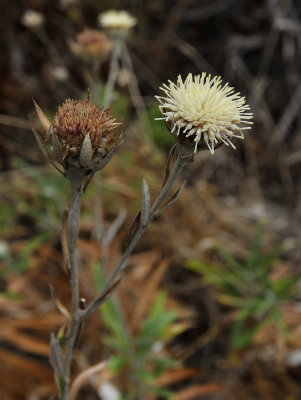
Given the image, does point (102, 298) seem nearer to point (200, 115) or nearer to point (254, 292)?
point (200, 115)

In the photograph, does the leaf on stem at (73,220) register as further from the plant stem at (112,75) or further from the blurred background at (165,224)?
the plant stem at (112,75)

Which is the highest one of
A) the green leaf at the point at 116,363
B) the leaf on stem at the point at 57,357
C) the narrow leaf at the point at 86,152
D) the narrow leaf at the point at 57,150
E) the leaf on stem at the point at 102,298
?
the narrow leaf at the point at 57,150

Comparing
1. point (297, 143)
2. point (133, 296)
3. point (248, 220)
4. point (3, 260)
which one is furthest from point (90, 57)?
point (297, 143)

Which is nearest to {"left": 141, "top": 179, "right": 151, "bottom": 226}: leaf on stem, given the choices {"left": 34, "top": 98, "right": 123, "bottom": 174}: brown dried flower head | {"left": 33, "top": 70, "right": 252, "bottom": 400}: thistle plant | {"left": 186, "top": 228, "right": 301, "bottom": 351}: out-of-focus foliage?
{"left": 33, "top": 70, "right": 252, "bottom": 400}: thistle plant

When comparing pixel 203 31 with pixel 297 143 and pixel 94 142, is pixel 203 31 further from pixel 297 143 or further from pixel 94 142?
pixel 94 142

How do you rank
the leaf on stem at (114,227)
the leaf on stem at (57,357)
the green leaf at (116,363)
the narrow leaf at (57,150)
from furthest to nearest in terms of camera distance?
1. the green leaf at (116,363)
2. the leaf on stem at (114,227)
3. the leaf on stem at (57,357)
4. the narrow leaf at (57,150)

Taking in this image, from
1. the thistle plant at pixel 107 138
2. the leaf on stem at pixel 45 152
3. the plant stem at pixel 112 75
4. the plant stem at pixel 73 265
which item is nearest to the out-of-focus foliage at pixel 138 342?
the plant stem at pixel 112 75

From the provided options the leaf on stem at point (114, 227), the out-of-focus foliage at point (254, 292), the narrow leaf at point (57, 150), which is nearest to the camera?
the narrow leaf at point (57, 150)

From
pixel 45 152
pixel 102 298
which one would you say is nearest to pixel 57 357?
pixel 102 298
